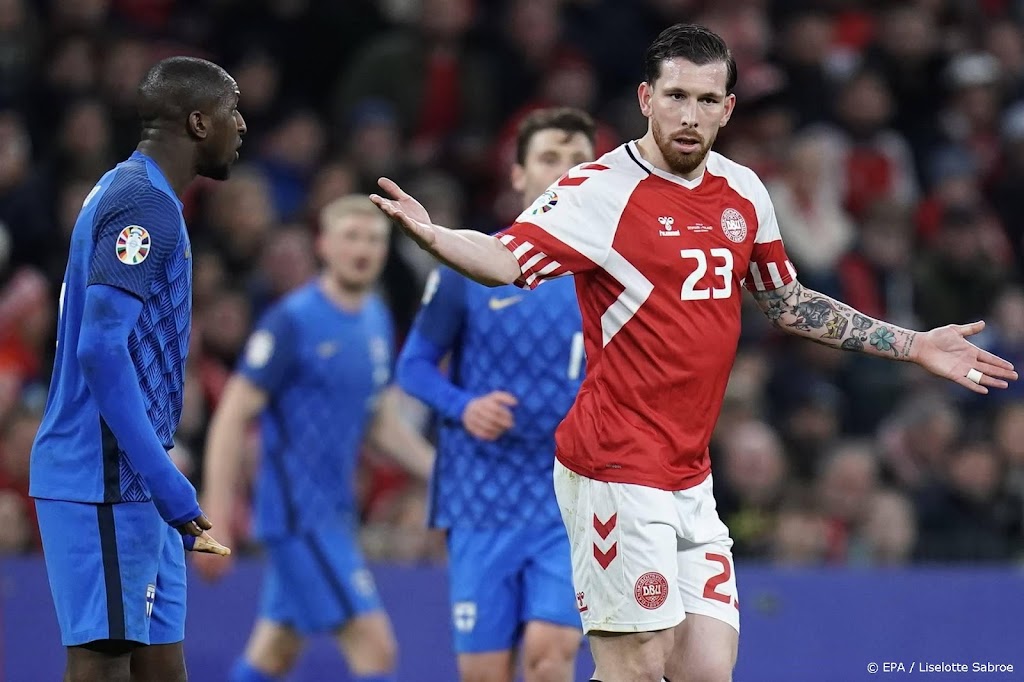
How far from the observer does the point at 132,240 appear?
436 cm

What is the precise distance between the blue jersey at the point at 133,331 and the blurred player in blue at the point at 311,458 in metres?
2.96

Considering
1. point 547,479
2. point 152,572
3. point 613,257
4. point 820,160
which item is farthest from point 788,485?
point 152,572

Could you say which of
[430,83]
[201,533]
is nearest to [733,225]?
[201,533]

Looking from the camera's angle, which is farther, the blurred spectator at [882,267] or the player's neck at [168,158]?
the blurred spectator at [882,267]

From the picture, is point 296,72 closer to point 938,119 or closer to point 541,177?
point 938,119

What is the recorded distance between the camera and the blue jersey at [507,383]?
613 cm

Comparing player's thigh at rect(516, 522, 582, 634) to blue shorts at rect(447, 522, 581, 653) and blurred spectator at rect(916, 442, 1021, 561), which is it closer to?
blue shorts at rect(447, 522, 581, 653)

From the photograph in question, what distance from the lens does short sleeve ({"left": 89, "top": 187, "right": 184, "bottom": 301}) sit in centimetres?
432

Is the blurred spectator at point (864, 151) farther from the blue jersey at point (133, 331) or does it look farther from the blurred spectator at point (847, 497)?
the blue jersey at point (133, 331)

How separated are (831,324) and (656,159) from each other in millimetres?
777

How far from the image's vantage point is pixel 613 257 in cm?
479

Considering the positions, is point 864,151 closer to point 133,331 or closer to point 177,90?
point 177,90

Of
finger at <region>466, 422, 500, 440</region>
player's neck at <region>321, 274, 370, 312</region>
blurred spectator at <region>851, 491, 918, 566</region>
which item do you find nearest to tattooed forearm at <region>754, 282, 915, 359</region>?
finger at <region>466, 422, 500, 440</region>

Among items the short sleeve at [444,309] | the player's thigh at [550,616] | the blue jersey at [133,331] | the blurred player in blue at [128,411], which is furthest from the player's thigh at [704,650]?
the short sleeve at [444,309]
